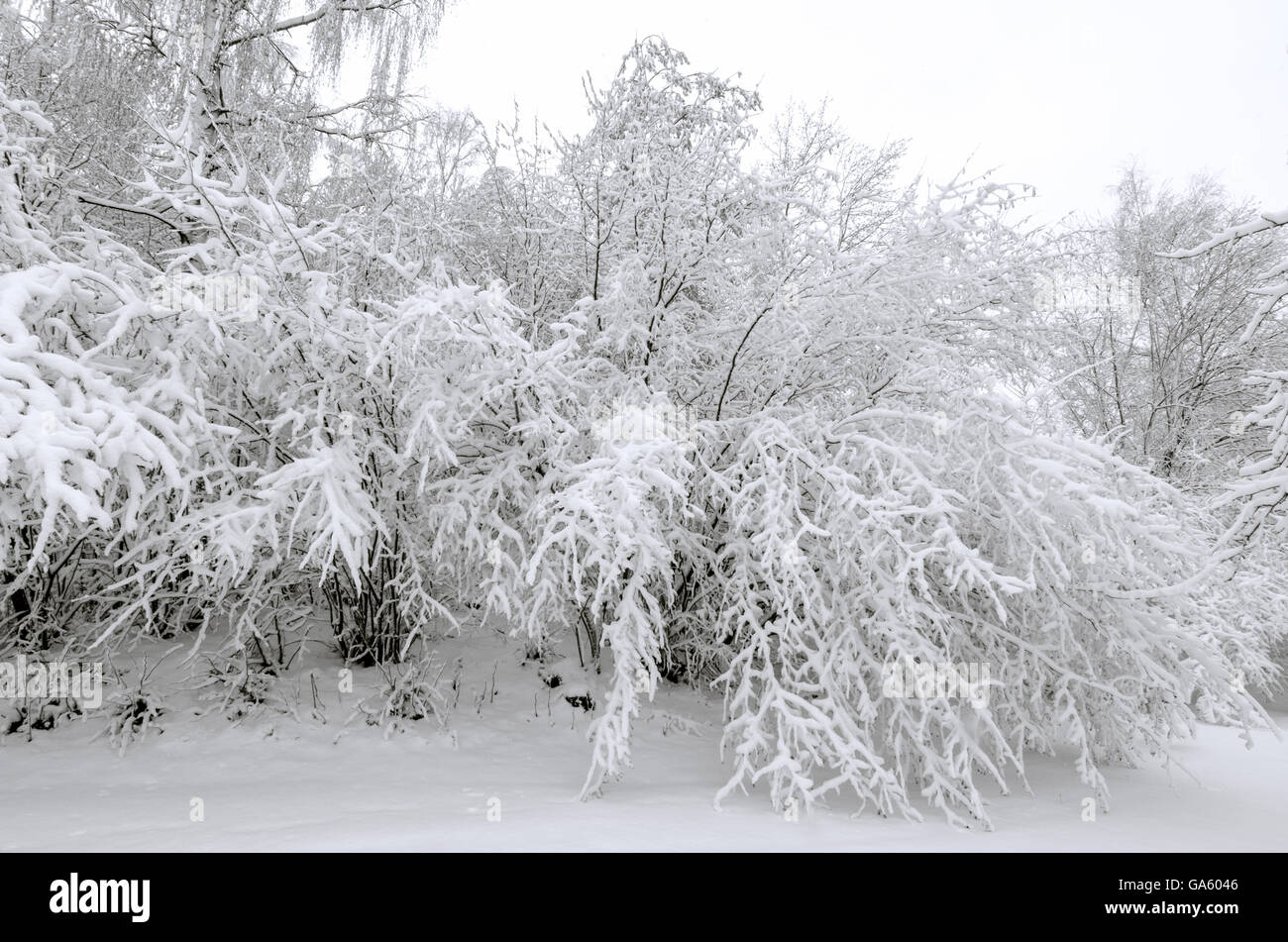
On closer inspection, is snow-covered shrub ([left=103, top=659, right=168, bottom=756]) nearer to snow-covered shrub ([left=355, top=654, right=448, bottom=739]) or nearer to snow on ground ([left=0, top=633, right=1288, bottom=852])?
snow on ground ([left=0, top=633, right=1288, bottom=852])

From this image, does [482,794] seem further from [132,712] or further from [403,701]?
[132,712]

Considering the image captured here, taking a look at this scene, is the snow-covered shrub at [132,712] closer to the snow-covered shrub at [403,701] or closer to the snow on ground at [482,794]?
the snow on ground at [482,794]

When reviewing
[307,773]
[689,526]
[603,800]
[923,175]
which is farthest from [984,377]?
[307,773]

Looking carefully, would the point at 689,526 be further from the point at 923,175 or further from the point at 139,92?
the point at 139,92

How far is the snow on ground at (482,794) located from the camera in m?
3.73

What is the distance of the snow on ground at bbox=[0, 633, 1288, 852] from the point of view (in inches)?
147

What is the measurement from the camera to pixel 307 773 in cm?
495

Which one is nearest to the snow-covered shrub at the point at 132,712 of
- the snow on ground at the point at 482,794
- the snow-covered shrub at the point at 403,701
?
the snow on ground at the point at 482,794

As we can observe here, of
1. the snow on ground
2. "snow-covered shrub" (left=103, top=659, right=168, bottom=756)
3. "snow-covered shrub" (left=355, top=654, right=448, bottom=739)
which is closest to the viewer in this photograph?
the snow on ground

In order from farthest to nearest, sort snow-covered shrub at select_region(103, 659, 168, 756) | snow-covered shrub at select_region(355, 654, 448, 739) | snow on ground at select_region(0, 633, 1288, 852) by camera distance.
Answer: snow-covered shrub at select_region(355, 654, 448, 739)
snow-covered shrub at select_region(103, 659, 168, 756)
snow on ground at select_region(0, 633, 1288, 852)

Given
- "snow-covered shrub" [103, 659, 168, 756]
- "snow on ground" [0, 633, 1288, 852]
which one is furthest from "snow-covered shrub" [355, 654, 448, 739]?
"snow-covered shrub" [103, 659, 168, 756]

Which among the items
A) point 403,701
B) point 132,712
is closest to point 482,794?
point 403,701

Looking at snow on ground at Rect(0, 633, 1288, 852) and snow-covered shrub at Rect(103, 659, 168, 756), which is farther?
snow-covered shrub at Rect(103, 659, 168, 756)

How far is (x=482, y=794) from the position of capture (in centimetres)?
462
